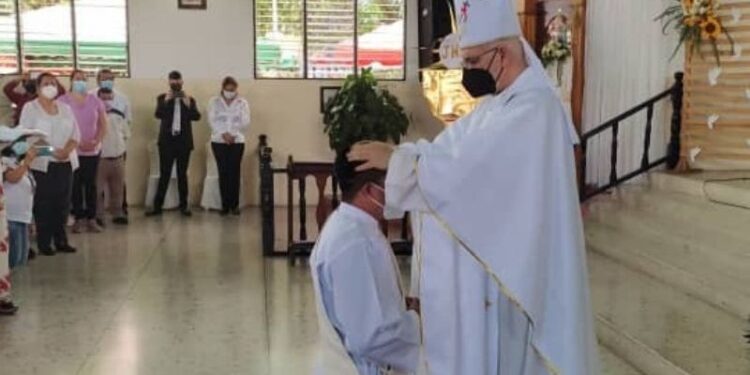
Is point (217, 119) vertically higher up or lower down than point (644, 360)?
higher up

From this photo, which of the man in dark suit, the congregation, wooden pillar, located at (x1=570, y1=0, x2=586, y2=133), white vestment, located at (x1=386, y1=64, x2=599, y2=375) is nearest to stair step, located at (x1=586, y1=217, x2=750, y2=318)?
wooden pillar, located at (x1=570, y1=0, x2=586, y2=133)

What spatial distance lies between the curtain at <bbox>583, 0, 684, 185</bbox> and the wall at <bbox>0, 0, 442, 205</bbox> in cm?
411

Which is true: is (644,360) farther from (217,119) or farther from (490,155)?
(217,119)

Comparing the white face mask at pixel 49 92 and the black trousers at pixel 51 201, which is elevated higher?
the white face mask at pixel 49 92

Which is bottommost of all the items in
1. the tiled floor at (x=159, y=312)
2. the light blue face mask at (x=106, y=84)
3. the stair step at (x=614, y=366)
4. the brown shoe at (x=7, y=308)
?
the tiled floor at (x=159, y=312)

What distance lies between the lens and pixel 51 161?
6938 mm

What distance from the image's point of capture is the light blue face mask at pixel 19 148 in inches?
229

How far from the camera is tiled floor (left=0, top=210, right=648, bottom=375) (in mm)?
4445

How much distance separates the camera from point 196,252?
7516mm

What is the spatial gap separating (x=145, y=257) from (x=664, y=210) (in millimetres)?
4408

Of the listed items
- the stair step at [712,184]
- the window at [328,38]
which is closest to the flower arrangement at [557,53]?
the stair step at [712,184]

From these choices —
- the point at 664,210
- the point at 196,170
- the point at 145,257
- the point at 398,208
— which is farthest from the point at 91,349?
the point at 196,170

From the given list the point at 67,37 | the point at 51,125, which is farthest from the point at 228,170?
the point at 51,125

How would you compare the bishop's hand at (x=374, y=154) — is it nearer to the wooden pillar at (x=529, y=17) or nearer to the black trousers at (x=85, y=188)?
the wooden pillar at (x=529, y=17)
